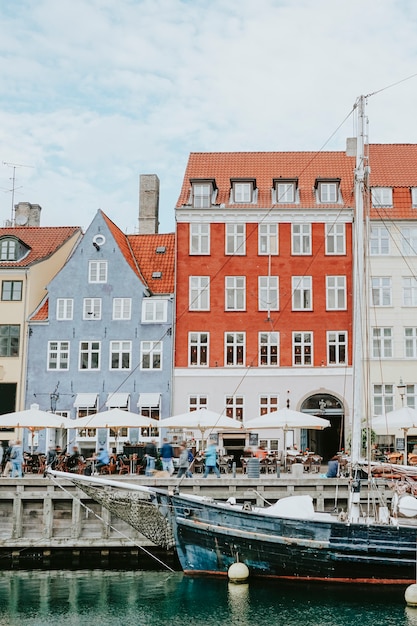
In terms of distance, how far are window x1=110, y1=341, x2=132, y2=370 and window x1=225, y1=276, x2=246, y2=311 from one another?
17.8 ft

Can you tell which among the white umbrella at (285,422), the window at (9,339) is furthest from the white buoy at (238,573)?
the window at (9,339)

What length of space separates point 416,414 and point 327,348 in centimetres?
1060

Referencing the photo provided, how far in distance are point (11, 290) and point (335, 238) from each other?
1687cm

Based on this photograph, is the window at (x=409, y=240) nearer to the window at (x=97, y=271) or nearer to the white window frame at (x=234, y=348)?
the white window frame at (x=234, y=348)

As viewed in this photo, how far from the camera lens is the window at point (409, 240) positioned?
1590 inches

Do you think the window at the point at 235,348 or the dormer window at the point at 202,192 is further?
the dormer window at the point at 202,192

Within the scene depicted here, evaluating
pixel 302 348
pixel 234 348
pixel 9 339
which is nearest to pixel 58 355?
pixel 9 339

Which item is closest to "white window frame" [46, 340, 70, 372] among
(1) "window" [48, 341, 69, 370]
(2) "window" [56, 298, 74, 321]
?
(1) "window" [48, 341, 69, 370]

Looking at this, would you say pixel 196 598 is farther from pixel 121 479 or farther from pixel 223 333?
pixel 223 333

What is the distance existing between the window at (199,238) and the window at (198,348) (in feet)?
14.2

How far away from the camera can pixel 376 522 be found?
22.4 meters

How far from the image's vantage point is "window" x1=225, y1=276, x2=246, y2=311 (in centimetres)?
4028

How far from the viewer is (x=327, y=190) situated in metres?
41.3

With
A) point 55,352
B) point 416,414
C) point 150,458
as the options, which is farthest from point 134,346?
point 416,414
